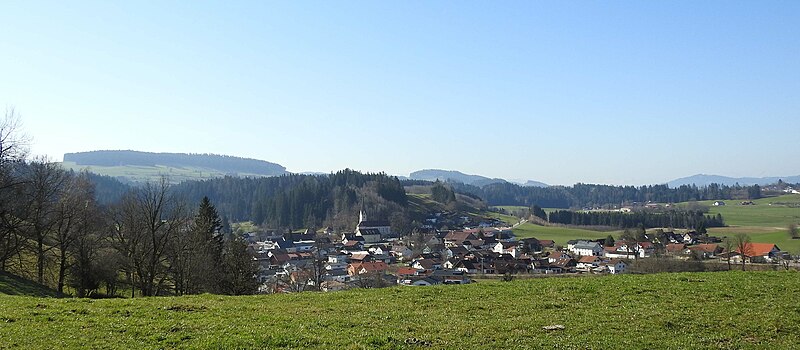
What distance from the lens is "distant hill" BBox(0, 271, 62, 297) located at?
2946 cm

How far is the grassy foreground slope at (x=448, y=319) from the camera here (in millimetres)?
14031

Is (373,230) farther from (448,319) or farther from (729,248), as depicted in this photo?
(448,319)

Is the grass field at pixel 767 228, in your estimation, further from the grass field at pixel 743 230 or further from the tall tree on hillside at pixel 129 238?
the tall tree on hillside at pixel 129 238

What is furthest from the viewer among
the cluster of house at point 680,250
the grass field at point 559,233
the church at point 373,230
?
the church at point 373,230

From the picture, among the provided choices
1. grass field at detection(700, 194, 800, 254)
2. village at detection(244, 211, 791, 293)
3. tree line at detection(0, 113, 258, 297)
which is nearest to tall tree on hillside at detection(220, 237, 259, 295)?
tree line at detection(0, 113, 258, 297)

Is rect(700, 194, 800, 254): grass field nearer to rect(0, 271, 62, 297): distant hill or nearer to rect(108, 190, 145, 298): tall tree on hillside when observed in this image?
rect(108, 190, 145, 298): tall tree on hillside

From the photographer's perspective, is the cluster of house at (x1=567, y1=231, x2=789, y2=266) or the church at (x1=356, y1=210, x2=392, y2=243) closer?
the cluster of house at (x1=567, y1=231, x2=789, y2=266)

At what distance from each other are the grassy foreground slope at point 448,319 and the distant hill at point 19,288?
413 inches

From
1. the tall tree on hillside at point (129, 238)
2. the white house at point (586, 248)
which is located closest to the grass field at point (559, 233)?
the white house at point (586, 248)

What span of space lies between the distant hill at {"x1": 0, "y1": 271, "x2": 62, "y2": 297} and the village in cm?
2963

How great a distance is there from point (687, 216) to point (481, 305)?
19886 centimetres

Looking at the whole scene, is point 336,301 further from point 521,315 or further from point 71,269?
point 71,269

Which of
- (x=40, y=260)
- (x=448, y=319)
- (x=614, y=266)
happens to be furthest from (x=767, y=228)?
(x=40, y=260)

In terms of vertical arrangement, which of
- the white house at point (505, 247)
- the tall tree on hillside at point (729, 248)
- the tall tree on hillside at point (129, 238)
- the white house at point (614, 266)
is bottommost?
the white house at point (505, 247)
